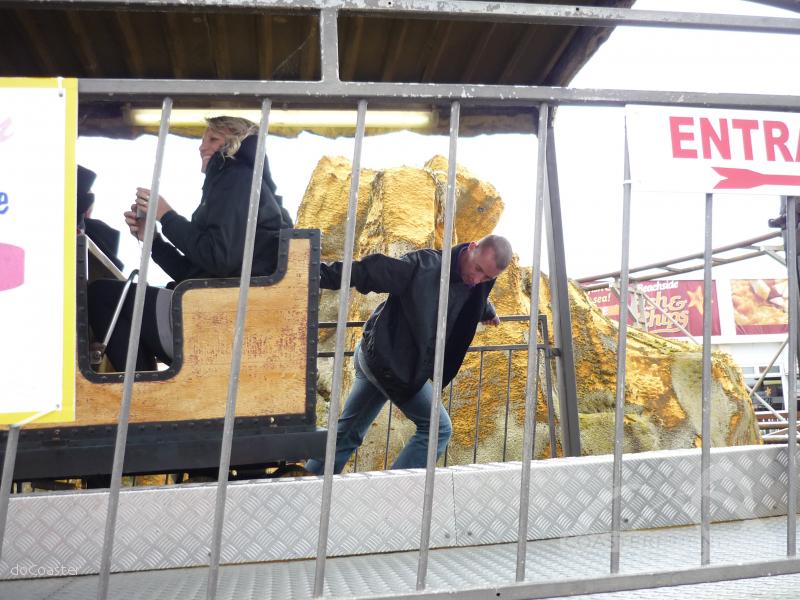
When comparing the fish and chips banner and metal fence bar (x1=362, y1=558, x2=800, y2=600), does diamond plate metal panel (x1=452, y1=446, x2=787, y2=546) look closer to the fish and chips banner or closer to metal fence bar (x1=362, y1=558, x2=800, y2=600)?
metal fence bar (x1=362, y1=558, x2=800, y2=600)

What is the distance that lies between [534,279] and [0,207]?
1105mm

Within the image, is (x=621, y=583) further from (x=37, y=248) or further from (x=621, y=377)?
(x=37, y=248)

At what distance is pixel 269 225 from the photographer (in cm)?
294

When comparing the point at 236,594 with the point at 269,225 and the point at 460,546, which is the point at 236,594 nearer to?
the point at 460,546

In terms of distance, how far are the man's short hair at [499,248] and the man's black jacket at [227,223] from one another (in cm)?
112

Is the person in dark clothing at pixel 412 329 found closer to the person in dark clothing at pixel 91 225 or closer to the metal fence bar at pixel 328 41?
the person in dark clothing at pixel 91 225

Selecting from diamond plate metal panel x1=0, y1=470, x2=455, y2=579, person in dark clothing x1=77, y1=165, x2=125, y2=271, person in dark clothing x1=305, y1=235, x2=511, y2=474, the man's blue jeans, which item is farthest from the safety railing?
the man's blue jeans

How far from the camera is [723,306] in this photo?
54.8ft

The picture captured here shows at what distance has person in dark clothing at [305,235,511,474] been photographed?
368 centimetres

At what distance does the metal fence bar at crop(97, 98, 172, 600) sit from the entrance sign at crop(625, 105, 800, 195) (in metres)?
1.04

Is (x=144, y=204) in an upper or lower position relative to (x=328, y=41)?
lower

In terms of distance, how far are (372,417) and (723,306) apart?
14.6 metres

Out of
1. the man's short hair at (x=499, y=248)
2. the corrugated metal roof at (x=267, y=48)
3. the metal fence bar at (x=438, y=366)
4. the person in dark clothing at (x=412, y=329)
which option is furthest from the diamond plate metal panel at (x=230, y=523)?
the corrugated metal roof at (x=267, y=48)

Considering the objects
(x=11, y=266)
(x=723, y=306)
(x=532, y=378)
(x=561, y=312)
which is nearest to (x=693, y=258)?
→ (x=561, y=312)
